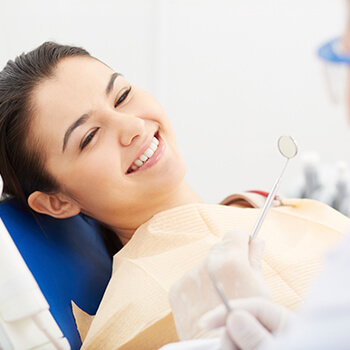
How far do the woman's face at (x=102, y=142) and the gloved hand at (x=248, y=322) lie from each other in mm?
610

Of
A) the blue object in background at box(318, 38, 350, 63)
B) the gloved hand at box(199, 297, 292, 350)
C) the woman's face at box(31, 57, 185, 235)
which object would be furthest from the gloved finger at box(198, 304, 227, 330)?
the woman's face at box(31, 57, 185, 235)

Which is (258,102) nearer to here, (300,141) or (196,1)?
(300,141)

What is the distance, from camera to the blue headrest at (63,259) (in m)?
1.28

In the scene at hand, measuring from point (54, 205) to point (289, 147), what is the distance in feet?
2.09

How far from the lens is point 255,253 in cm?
91

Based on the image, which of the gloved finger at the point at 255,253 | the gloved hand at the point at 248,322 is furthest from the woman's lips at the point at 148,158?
the gloved hand at the point at 248,322

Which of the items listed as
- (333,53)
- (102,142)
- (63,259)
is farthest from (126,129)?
(333,53)

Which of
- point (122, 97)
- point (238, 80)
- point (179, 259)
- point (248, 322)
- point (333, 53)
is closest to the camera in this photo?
point (333, 53)

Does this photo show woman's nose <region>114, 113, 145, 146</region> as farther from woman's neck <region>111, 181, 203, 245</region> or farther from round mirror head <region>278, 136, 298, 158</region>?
round mirror head <region>278, 136, 298, 158</region>

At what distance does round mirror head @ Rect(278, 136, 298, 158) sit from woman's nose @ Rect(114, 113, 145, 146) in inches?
14.5

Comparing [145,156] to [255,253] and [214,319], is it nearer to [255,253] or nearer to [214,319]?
[255,253]

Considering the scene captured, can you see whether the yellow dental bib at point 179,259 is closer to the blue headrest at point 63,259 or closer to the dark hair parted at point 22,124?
the blue headrest at point 63,259

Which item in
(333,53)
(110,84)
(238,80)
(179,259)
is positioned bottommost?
(179,259)

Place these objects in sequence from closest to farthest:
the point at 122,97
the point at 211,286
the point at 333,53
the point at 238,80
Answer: the point at 333,53, the point at 211,286, the point at 122,97, the point at 238,80
